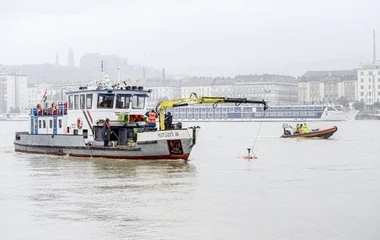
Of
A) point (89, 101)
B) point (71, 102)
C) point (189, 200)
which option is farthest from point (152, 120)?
point (189, 200)

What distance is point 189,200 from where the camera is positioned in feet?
72.8

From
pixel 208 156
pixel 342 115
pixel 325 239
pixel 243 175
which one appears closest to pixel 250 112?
pixel 342 115

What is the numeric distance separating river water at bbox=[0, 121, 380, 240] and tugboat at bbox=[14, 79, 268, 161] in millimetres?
913

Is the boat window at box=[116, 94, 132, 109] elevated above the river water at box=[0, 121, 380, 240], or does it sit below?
above

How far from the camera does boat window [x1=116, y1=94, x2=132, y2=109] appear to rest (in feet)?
127

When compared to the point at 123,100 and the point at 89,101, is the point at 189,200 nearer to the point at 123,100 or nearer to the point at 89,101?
the point at 123,100

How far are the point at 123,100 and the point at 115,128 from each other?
1690 millimetres

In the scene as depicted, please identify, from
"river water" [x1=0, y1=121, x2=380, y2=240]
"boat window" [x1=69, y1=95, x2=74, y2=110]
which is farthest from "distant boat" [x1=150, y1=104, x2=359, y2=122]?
"river water" [x1=0, y1=121, x2=380, y2=240]

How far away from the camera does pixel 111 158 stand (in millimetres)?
37062

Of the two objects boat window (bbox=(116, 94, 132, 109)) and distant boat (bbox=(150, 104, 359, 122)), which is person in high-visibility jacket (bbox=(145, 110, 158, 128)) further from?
distant boat (bbox=(150, 104, 359, 122))

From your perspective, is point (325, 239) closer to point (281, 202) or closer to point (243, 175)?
point (281, 202)

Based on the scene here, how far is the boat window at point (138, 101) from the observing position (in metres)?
39.2

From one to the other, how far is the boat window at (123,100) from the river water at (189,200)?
11.5 ft

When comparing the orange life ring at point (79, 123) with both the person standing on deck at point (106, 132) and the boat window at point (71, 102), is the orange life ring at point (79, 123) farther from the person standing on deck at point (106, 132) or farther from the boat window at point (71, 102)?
the person standing on deck at point (106, 132)
